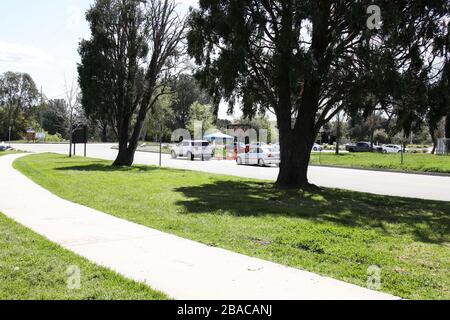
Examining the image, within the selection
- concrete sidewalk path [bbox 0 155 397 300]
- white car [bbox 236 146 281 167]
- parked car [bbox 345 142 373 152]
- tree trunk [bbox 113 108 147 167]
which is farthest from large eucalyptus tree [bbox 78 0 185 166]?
parked car [bbox 345 142 373 152]

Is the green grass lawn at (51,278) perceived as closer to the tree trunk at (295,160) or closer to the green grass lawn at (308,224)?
the green grass lawn at (308,224)

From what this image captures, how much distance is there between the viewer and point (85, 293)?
4438 millimetres

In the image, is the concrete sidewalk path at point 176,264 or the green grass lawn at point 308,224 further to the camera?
the green grass lawn at point 308,224

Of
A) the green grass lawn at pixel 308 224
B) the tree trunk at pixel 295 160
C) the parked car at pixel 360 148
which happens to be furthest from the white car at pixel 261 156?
the parked car at pixel 360 148

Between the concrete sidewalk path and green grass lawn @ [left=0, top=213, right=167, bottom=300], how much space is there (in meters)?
0.21

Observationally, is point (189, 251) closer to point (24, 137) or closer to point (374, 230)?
point (374, 230)

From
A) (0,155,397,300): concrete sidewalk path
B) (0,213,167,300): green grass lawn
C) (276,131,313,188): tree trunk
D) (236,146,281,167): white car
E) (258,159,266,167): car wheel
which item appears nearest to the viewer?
(0,213,167,300): green grass lawn

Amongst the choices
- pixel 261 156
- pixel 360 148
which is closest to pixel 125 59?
pixel 261 156

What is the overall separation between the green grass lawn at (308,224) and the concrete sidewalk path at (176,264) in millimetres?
360

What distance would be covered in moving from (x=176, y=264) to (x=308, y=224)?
3505mm

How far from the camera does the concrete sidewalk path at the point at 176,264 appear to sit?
→ 4.61 m

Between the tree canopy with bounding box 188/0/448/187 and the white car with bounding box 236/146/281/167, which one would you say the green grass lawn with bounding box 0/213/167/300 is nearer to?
the tree canopy with bounding box 188/0/448/187

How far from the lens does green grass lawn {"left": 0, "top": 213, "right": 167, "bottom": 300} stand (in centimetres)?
440

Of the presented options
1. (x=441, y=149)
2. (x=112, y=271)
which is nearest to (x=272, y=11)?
(x=112, y=271)
